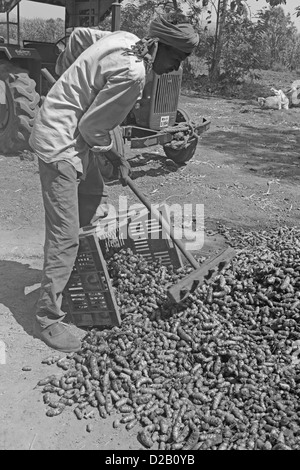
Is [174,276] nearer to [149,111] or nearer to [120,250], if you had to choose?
[120,250]

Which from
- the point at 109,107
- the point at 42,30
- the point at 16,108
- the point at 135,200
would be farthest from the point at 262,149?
Answer: the point at 109,107

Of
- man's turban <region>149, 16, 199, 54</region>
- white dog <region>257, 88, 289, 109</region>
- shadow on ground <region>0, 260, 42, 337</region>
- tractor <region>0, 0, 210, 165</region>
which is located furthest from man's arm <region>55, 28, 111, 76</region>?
white dog <region>257, 88, 289, 109</region>

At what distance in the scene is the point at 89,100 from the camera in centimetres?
373

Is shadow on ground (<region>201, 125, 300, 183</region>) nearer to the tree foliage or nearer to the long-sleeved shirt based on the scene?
the tree foliage

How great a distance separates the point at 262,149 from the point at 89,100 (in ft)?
24.0

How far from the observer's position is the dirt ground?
10.7ft

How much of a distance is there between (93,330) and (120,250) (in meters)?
0.96

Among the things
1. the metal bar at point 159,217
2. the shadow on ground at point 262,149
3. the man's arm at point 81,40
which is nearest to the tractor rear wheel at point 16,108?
the shadow on ground at point 262,149

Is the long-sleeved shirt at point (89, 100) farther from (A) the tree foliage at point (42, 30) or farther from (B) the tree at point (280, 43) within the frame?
(B) the tree at point (280, 43)

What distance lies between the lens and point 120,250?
16.1 feet

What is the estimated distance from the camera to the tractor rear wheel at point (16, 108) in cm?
851

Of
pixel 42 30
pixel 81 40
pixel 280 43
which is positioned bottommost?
pixel 280 43

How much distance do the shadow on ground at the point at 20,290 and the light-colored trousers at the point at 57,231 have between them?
373 mm

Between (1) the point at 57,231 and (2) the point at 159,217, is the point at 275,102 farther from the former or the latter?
(1) the point at 57,231
